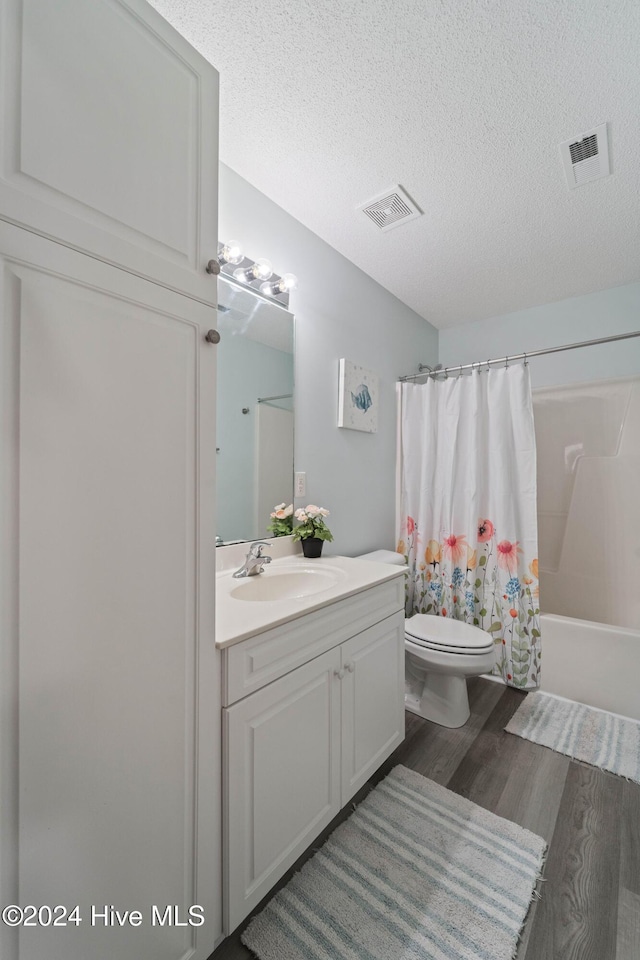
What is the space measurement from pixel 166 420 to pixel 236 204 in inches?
50.1

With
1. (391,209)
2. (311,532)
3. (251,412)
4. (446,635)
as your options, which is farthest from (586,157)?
(446,635)

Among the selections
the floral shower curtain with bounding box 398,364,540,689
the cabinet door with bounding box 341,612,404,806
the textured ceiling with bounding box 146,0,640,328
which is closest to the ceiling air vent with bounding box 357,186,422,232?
the textured ceiling with bounding box 146,0,640,328

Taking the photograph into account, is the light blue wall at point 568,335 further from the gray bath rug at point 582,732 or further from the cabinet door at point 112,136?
the cabinet door at point 112,136

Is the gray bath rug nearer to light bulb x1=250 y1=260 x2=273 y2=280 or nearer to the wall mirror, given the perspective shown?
the wall mirror

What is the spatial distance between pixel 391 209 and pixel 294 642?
1835 millimetres

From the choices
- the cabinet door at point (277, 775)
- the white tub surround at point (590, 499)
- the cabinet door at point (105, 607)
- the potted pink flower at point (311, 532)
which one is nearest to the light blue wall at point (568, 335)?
the white tub surround at point (590, 499)

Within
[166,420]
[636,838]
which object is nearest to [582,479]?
[636,838]

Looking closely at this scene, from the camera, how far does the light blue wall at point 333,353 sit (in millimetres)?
1714

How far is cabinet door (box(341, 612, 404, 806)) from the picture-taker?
4.31 ft

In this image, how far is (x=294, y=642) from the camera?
1.10 metres

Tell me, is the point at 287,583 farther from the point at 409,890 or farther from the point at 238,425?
the point at 409,890

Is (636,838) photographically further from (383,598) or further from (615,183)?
(615,183)

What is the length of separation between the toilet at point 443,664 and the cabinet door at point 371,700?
0.92 feet

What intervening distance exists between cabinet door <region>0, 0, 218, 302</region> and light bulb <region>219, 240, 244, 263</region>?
2.04 ft
